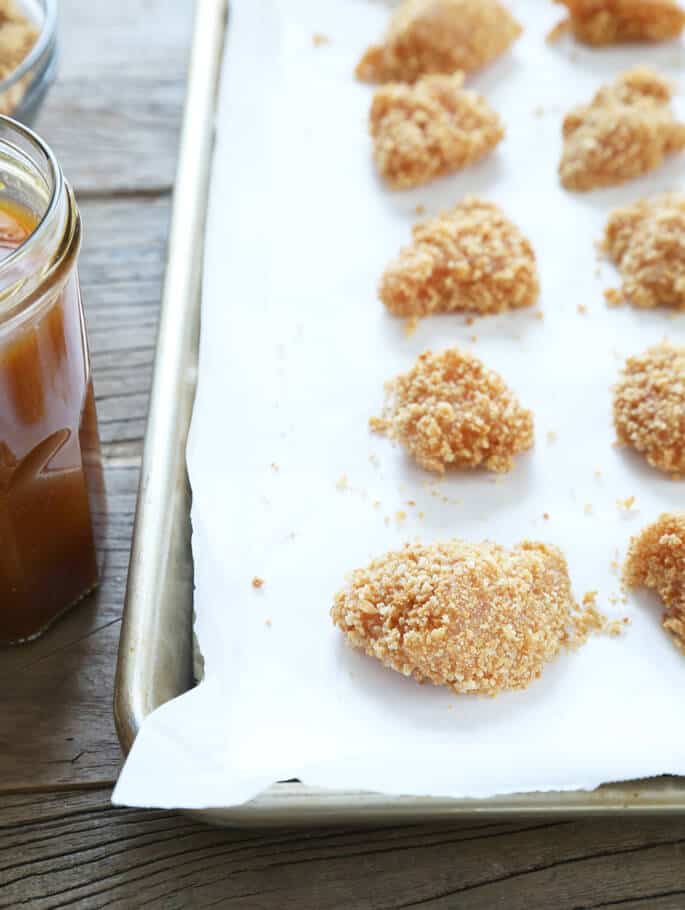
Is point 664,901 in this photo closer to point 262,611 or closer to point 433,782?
point 433,782

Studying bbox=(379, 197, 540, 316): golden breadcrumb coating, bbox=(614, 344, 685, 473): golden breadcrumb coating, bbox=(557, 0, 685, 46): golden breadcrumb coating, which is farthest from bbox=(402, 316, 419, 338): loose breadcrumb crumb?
bbox=(557, 0, 685, 46): golden breadcrumb coating

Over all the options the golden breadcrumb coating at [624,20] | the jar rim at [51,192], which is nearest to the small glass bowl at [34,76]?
the jar rim at [51,192]

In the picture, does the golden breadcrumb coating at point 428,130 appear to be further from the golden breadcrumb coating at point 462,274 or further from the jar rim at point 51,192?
the jar rim at point 51,192

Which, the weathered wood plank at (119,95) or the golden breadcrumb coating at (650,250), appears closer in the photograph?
the golden breadcrumb coating at (650,250)

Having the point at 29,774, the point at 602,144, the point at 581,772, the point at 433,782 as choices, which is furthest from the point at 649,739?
the point at 602,144

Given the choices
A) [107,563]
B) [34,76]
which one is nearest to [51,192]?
[107,563]

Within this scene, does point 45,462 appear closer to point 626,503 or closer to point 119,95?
point 626,503
